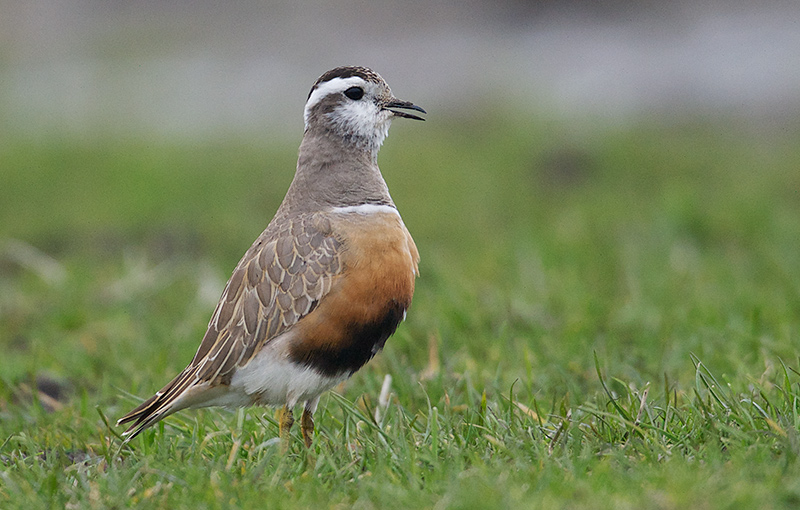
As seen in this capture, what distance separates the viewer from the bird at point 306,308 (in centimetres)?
421

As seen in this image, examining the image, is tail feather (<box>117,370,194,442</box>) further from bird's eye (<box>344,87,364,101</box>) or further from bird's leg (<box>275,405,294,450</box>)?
bird's eye (<box>344,87,364,101</box>)

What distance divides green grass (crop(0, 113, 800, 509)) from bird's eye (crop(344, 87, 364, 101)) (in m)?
1.38

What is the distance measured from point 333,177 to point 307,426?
44.5 inches

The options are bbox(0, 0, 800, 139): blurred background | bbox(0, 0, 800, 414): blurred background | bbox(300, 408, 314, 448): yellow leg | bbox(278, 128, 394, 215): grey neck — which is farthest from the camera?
bbox(0, 0, 800, 139): blurred background

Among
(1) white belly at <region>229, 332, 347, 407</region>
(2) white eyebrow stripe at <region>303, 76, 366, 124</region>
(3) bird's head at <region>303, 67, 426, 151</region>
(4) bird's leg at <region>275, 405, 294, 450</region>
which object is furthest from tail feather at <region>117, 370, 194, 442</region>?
(2) white eyebrow stripe at <region>303, 76, 366, 124</region>

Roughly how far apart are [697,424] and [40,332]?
4.68 metres

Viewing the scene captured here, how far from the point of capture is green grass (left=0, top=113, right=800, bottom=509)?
11.8 feet

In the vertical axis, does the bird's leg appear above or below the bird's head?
below

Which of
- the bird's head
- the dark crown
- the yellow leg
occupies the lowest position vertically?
the yellow leg

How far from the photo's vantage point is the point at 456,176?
10586 millimetres

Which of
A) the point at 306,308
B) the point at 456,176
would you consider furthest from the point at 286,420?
the point at 456,176

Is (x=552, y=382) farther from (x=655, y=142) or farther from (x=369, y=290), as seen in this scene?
(x=655, y=142)

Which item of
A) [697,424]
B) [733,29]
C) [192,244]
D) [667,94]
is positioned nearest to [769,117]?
[667,94]

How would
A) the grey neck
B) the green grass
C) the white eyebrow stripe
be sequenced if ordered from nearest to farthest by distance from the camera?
1. the green grass
2. the grey neck
3. the white eyebrow stripe
